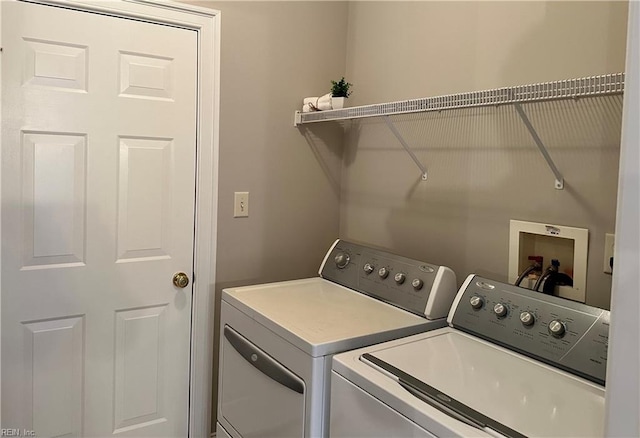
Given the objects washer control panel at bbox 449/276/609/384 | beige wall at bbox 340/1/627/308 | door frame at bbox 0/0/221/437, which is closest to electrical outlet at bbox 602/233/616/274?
beige wall at bbox 340/1/627/308

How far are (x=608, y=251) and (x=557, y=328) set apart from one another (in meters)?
0.31

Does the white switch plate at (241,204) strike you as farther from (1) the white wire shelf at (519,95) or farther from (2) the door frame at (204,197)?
(1) the white wire shelf at (519,95)

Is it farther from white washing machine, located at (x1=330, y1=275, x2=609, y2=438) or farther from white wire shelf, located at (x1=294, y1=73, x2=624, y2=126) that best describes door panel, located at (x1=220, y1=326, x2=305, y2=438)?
white wire shelf, located at (x1=294, y1=73, x2=624, y2=126)

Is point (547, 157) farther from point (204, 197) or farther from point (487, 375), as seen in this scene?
point (204, 197)

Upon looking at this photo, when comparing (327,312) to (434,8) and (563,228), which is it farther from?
(434,8)

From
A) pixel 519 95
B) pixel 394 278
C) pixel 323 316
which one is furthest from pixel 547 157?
pixel 323 316

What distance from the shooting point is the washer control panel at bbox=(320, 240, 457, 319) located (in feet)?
5.58

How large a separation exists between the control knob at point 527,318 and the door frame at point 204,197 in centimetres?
131

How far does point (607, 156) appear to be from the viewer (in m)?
1.46

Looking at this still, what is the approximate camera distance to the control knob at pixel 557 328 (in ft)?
4.34

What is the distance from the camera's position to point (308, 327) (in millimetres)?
1539

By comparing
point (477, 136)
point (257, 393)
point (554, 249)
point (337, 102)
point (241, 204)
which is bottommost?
point (257, 393)

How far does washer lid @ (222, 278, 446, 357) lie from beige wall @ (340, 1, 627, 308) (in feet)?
1.29

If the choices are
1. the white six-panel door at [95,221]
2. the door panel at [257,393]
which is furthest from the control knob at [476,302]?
the white six-panel door at [95,221]
